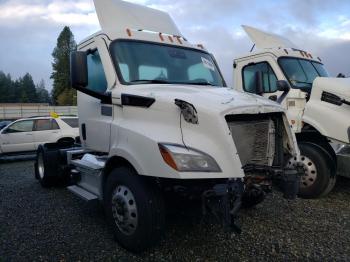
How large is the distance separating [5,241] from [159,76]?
8.97 feet

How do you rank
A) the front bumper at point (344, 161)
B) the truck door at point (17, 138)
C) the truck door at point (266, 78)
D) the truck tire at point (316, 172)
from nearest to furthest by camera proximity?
the front bumper at point (344, 161), the truck tire at point (316, 172), the truck door at point (266, 78), the truck door at point (17, 138)

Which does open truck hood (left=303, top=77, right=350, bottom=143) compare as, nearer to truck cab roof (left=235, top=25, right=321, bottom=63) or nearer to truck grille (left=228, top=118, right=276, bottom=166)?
truck cab roof (left=235, top=25, right=321, bottom=63)

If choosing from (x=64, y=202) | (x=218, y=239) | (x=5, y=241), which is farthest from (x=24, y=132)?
(x=218, y=239)

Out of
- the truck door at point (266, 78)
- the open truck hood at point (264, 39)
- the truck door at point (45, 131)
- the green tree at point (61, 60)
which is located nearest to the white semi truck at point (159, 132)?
the truck door at point (266, 78)

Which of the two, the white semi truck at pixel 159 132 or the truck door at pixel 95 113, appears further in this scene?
the truck door at pixel 95 113

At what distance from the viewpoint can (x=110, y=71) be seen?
468 cm

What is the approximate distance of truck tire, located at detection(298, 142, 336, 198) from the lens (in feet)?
19.9

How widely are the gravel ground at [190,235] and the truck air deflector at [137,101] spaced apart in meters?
1.22

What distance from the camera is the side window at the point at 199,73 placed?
5.09m

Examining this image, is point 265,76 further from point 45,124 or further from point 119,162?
point 45,124

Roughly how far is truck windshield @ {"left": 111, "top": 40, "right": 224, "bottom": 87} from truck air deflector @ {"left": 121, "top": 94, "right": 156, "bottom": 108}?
312mm

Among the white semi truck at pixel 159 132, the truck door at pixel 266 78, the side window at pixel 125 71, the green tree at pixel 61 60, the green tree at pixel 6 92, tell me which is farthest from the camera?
the green tree at pixel 6 92

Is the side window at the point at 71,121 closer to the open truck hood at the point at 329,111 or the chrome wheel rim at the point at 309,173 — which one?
the open truck hood at the point at 329,111

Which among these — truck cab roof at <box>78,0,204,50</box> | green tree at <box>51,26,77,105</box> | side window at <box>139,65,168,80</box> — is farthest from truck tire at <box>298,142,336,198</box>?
green tree at <box>51,26,77,105</box>
